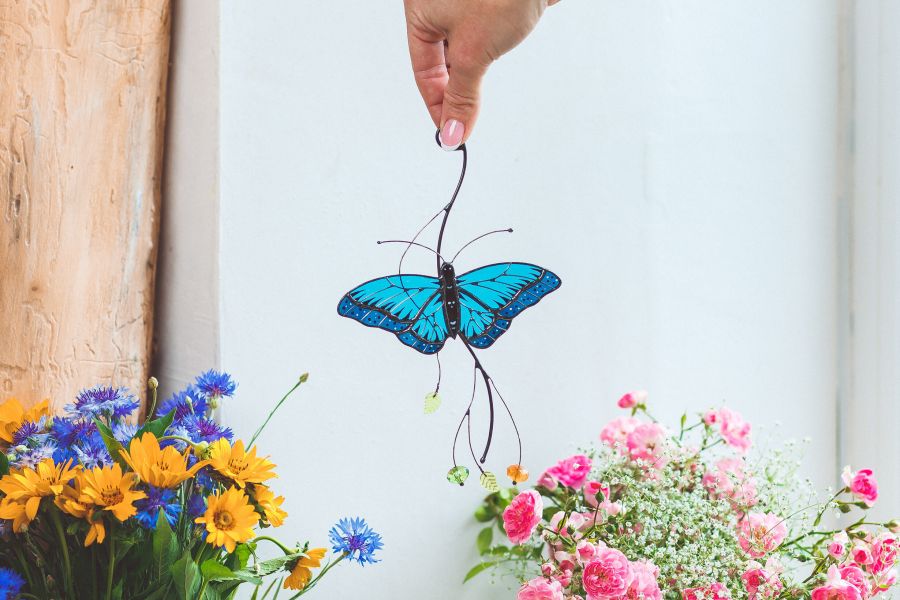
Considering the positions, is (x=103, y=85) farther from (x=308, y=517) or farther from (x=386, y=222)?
(x=308, y=517)

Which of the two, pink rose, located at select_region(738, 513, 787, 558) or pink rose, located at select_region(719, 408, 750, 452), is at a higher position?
pink rose, located at select_region(719, 408, 750, 452)

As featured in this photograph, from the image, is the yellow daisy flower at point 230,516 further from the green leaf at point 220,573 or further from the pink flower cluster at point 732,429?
the pink flower cluster at point 732,429

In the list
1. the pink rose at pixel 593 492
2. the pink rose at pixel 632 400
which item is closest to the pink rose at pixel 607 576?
the pink rose at pixel 593 492

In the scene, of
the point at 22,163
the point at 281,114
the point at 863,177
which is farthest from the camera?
the point at 863,177

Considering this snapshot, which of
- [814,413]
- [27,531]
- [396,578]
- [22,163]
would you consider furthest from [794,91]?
[27,531]

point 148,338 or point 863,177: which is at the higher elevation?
point 863,177

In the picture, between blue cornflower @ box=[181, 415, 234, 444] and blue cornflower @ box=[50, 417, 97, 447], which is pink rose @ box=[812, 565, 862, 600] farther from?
blue cornflower @ box=[50, 417, 97, 447]

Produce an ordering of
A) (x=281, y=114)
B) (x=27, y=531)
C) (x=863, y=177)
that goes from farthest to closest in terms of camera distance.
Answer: (x=863, y=177) → (x=281, y=114) → (x=27, y=531)

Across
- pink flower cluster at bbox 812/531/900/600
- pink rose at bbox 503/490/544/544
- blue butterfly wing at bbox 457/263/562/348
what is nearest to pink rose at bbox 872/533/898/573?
pink flower cluster at bbox 812/531/900/600

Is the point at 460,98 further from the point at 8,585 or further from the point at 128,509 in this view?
the point at 8,585

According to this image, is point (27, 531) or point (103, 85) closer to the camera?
point (27, 531)
